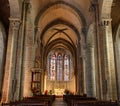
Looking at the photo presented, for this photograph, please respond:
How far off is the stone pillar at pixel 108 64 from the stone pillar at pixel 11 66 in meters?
5.86

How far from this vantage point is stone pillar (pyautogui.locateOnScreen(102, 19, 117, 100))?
11.3 m

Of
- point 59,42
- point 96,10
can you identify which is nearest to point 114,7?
point 96,10

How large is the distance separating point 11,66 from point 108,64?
6.26 metres

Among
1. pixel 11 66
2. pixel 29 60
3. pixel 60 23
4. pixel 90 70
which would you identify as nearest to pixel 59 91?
pixel 60 23

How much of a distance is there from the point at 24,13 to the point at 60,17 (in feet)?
36.7

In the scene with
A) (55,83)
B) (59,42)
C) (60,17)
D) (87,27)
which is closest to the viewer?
(87,27)

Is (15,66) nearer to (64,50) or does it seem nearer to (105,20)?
(105,20)

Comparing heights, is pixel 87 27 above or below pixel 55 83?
above

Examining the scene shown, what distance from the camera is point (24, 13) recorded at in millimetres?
12977

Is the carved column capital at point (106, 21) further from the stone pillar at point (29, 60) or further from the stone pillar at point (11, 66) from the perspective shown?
the stone pillar at point (29, 60)

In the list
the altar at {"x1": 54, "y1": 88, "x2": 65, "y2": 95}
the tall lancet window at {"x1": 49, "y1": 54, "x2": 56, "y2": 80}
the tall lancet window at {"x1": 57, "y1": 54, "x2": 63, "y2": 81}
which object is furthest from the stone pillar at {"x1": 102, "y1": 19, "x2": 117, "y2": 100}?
the tall lancet window at {"x1": 57, "y1": 54, "x2": 63, "y2": 81}

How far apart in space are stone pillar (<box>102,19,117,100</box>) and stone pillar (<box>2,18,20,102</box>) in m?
5.86

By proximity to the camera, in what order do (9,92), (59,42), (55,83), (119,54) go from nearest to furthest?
(9,92) → (119,54) → (59,42) → (55,83)

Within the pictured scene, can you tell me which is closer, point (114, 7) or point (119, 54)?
point (114, 7)
